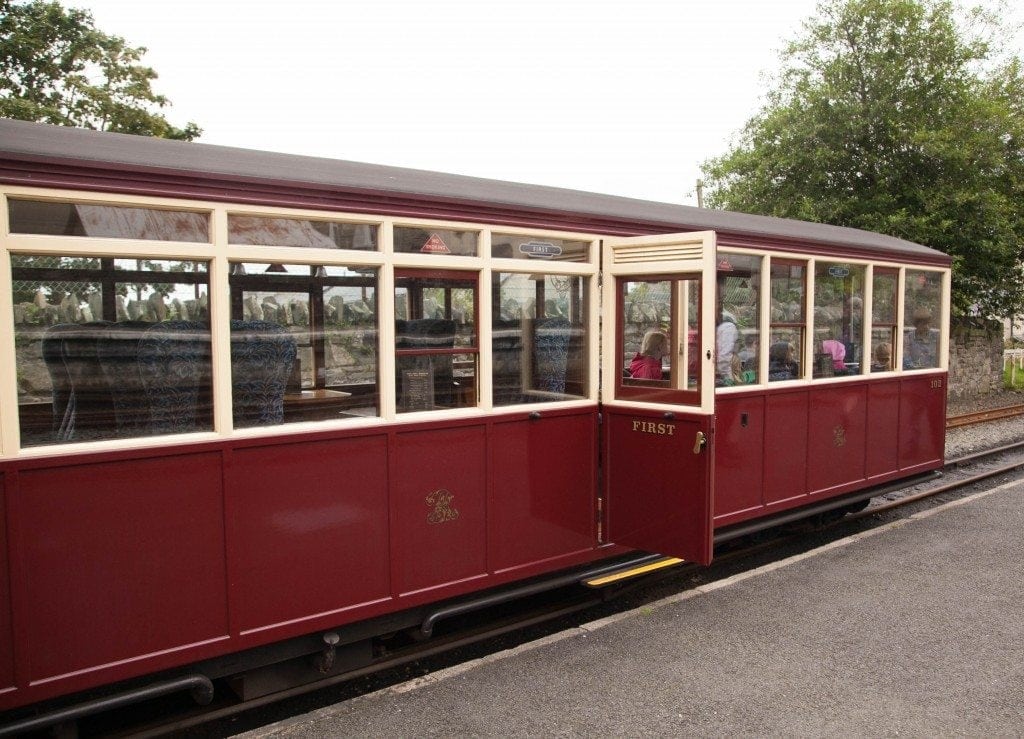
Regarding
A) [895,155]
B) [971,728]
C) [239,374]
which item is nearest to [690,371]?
[971,728]

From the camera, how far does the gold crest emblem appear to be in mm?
4141

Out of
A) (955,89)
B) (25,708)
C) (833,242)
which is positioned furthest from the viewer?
(955,89)

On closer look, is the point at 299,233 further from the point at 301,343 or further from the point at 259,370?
the point at 259,370

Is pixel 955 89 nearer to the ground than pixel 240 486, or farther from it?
farther from it

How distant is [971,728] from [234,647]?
3.41 metres

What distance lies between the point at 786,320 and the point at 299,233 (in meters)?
3.96

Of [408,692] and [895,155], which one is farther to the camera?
[895,155]

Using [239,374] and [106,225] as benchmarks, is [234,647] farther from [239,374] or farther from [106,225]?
[106,225]

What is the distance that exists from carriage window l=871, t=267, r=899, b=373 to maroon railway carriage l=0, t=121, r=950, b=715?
170 cm

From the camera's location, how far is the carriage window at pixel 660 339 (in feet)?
15.1

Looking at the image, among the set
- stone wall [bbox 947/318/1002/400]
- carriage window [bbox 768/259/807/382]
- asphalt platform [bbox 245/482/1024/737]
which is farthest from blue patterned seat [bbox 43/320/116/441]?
stone wall [bbox 947/318/1002/400]

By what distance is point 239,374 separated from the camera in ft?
11.7

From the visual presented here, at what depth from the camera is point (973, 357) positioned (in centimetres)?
1797

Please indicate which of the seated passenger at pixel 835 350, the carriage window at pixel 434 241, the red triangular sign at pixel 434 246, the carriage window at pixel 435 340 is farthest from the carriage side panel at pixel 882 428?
the red triangular sign at pixel 434 246
